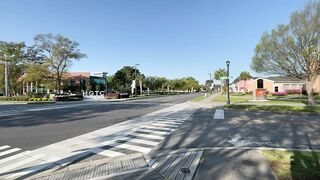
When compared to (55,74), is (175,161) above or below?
below

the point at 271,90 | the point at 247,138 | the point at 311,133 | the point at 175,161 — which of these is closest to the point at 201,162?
the point at 175,161

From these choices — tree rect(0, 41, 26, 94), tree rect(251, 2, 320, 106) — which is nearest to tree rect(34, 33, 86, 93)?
tree rect(0, 41, 26, 94)

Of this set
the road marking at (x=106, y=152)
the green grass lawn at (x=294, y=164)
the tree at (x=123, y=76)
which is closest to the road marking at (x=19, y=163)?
the road marking at (x=106, y=152)

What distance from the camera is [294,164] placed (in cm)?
637

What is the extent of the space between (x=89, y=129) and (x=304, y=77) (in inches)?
797

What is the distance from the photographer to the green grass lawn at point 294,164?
5.60 m

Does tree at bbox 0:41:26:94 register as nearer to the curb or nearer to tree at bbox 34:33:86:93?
tree at bbox 34:33:86:93

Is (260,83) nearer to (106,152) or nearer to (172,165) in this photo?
(106,152)

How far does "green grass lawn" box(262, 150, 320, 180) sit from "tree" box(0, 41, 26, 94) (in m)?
57.8

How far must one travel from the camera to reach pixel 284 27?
23.6 metres

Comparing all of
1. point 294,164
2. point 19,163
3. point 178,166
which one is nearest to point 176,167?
point 178,166

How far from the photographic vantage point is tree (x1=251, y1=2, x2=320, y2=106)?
22.1m

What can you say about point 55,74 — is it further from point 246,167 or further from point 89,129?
point 246,167

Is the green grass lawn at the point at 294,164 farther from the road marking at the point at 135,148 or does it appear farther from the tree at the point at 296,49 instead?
the tree at the point at 296,49
